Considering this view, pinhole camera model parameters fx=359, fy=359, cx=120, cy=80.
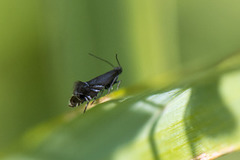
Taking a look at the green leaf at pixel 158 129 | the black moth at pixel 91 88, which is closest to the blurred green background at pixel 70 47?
the black moth at pixel 91 88

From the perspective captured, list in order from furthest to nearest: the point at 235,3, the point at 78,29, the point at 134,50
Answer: the point at 235,3, the point at 134,50, the point at 78,29

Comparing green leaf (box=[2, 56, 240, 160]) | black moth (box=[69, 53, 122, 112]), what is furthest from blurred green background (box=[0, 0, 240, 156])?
green leaf (box=[2, 56, 240, 160])

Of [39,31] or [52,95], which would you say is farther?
[39,31]

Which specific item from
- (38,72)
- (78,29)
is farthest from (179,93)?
(38,72)

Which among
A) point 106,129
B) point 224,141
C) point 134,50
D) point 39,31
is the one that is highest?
point 39,31

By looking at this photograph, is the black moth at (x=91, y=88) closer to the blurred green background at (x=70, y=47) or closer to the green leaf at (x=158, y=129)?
the blurred green background at (x=70, y=47)

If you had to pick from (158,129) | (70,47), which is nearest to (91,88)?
(70,47)

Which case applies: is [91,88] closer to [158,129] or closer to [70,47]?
[70,47]

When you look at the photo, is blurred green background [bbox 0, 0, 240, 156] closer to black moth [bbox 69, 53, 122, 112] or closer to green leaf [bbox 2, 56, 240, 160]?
black moth [bbox 69, 53, 122, 112]

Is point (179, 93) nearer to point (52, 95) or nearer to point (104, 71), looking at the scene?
point (104, 71)
